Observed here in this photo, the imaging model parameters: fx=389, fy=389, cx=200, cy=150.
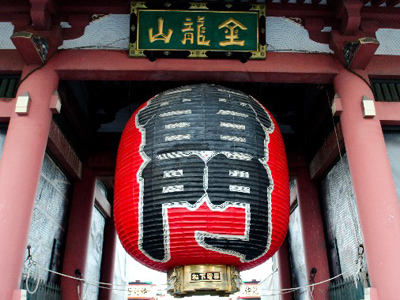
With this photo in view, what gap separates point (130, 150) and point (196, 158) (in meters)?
0.76

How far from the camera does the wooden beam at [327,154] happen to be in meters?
5.27

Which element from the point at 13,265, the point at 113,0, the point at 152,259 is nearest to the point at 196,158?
the point at 152,259

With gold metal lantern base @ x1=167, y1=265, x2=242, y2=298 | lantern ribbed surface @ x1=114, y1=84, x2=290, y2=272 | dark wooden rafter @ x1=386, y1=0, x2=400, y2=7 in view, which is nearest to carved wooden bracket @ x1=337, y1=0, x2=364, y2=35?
dark wooden rafter @ x1=386, y1=0, x2=400, y2=7

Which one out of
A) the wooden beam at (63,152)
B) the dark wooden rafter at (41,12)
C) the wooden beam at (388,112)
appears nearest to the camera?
the dark wooden rafter at (41,12)

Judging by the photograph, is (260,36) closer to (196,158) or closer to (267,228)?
(196,158)

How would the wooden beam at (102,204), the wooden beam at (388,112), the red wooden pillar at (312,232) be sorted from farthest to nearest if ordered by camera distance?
the wooden beam at (102,204)
the red wooden pillar at (312,232)
the wooden beam at (388,112)

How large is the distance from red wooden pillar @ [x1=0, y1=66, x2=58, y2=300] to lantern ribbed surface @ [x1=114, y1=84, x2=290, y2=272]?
884 millimetres

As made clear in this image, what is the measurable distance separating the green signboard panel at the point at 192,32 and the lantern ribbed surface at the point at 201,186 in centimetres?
88

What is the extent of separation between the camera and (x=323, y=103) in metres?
5.93

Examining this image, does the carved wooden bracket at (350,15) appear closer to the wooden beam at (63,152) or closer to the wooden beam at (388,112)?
the wooden beam at (388,112)

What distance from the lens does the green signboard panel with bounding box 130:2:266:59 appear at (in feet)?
14.9

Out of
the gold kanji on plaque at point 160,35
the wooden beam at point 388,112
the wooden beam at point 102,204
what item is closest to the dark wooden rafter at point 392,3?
the wooden beam at point 388,112

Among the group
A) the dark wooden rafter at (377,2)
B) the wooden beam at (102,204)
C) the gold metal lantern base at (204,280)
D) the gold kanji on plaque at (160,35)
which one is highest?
the dark wooden rafter at (377,2)

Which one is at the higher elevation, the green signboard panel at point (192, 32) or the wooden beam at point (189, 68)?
the green signboard panel at point (192, 32)
